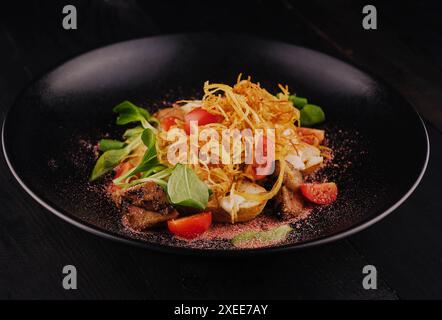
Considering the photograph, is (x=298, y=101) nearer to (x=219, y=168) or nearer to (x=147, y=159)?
(x=219, y=168)

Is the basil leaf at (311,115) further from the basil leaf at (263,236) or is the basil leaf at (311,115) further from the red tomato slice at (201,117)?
the basil leaf at (263,236)

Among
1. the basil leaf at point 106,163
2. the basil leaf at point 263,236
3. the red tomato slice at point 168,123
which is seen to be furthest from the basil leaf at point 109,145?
the basil leaf at point 263,236

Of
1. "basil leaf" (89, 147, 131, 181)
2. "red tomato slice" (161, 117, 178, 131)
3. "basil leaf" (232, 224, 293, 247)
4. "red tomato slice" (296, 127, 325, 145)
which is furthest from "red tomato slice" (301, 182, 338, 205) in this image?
"basil leaf" (89, 147, 131, 181)

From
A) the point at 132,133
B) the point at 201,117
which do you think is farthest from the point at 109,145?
the point at 201,117

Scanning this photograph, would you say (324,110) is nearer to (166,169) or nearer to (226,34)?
(226,34)

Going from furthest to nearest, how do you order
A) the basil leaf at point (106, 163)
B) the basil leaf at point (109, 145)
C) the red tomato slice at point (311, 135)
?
1. the red tomato slice at point (311, 135)
2. the basil leaf at point (109, 145)
3. the basil leaf at point (106, 163)
